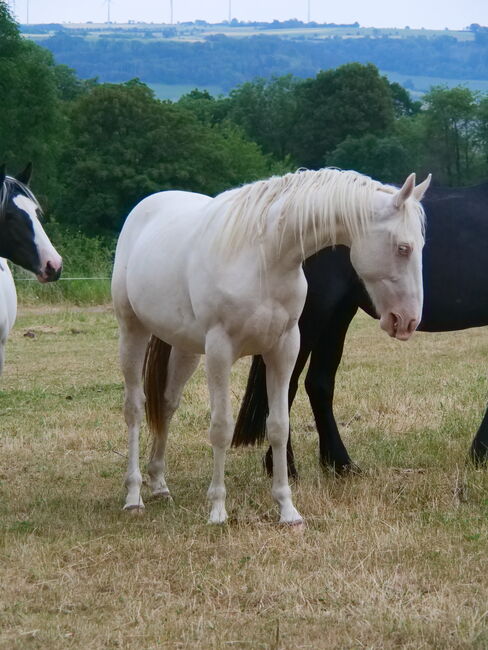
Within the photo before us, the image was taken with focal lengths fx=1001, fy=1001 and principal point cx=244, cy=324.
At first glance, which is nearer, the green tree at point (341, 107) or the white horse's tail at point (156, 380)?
the white horse's tail at point (156, 380)

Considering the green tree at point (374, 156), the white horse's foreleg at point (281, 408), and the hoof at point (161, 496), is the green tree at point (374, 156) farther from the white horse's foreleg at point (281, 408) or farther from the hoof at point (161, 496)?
the white horse's foreleg at point (281, 408)

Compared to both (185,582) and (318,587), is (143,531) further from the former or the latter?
(318,587)

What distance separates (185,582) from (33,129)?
143ft

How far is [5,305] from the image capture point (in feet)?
24.0

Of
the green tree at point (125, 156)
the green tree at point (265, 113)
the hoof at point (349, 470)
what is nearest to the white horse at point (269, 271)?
the hoof at point (349, 470)

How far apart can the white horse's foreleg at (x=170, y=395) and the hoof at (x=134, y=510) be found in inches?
13.8

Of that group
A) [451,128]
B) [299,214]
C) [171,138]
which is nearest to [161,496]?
[299,214]

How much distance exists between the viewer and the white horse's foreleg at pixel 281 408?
5.09 metres

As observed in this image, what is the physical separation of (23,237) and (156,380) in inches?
46.1

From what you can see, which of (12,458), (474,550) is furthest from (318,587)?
(12,458)

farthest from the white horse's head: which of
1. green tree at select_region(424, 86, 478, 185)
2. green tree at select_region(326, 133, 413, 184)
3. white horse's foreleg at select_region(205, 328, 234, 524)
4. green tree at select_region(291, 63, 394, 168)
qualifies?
green tree at select_region(291, 63, 394, 168)

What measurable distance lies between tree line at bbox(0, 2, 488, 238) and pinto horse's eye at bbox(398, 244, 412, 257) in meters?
32.3

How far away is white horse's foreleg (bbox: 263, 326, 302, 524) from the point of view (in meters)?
5.09

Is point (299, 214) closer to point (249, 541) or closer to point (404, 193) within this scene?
point (404, 193)
